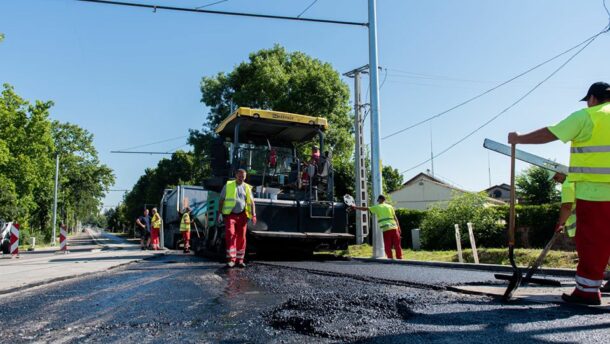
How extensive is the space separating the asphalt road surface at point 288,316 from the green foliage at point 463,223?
1180cm

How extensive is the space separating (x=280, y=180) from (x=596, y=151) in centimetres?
700

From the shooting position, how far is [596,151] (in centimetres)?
363

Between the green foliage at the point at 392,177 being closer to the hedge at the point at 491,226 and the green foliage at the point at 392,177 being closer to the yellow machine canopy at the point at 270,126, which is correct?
the hedge at the point at 491,226

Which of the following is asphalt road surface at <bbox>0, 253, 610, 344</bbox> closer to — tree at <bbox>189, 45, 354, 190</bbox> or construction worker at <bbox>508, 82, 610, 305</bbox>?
construction worker at <bbox>508, 82, 610, 305</bbox>

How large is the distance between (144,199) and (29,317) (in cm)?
5613

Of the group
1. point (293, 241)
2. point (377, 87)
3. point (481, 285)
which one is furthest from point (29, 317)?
point (377, 87)

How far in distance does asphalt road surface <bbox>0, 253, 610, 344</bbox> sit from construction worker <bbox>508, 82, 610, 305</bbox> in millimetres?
291

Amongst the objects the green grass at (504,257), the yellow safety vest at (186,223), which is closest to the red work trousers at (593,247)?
the green grass at (504,257)

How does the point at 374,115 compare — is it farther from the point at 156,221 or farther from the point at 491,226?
the point at 156,221

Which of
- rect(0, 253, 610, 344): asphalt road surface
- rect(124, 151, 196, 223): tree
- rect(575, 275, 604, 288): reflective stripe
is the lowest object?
rect(0, 253, 610, 344): asphalt road surface

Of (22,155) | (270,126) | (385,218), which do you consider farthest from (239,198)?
(22,155)

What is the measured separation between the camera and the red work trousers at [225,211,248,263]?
7.46 m

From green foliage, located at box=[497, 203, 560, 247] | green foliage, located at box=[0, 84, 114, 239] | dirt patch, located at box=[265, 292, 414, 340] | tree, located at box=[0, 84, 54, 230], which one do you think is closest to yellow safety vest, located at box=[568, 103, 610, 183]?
dirt patch, located at box=[265, 292, 414, 340]

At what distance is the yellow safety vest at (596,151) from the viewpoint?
359cm
